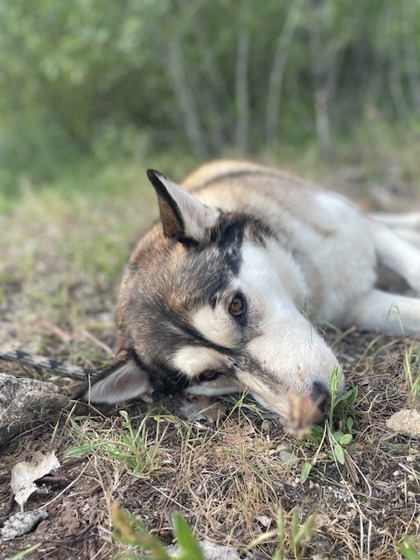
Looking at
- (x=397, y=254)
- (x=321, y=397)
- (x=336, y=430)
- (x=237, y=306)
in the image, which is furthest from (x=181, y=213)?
(x=397, y=254)

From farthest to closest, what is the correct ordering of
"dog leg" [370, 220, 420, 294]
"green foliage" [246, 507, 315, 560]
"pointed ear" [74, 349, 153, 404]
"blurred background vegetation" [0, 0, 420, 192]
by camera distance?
"blurred background vegetation" [0, 0, 420, 192] < "dog leg" [370, 220, 420, 294] < "pointed ear" [74, 349, 153, 404] < "green foliage" [246, 507, 315, 560]

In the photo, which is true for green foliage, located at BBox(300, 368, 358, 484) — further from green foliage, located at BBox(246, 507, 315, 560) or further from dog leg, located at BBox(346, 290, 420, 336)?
dog leg, located at BBox(346, 290, 420, 336)

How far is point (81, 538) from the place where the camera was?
193 cm

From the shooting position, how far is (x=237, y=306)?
241 centimetres

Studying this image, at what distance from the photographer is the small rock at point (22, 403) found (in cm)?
233

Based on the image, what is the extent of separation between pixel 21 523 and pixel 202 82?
8.56 m

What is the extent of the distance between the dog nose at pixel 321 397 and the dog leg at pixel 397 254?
1.70 metres

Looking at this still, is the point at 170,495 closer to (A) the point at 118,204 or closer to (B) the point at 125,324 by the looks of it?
(B) the point at 125,324

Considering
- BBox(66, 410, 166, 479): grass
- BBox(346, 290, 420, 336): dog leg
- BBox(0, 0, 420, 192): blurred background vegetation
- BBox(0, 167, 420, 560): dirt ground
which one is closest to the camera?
BBox(0, 167, 420, 560): dirt ground

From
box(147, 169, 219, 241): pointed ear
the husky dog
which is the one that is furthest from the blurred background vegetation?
box(147, 169, 219, 241): pointed ear

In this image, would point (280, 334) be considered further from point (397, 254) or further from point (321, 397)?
point (397, 254)

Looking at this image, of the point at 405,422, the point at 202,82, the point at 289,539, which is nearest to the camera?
the point at 289,539

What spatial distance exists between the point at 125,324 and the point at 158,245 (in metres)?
0.51

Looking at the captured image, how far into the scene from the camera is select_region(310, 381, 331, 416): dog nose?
208cm
